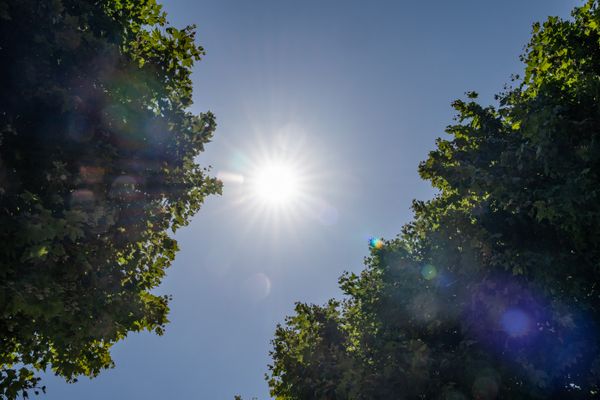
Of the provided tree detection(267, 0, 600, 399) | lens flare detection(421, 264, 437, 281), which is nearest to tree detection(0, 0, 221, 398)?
tree detection(267, 0, 600, 399)

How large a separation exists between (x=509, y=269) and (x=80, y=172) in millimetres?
11426

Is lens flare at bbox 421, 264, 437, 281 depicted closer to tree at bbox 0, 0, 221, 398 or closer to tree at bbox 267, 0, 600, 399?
tree at bbox 267, 0, 600, 399

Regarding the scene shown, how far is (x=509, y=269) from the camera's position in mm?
11305

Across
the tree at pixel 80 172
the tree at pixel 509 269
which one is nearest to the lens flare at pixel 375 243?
the tree at pixel 509 269

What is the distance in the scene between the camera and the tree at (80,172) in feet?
25.5

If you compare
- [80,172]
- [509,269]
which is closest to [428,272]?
[509,269]

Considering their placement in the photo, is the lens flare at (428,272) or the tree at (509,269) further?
the lens flare at (428,272)

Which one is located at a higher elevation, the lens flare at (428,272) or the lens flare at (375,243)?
the lens flare at (375,243)

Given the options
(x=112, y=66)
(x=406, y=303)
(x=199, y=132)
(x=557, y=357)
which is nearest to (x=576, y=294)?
(x=557, y=357)

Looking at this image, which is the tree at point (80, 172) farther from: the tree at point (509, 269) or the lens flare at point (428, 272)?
the lens flare at point (428, 272)

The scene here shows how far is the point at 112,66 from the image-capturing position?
910 cm

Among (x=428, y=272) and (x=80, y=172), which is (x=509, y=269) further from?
(x=80, y=172)

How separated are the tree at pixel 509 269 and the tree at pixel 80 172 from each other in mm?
6988

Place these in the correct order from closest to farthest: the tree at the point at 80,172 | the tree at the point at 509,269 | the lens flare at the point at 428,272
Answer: the tree at the point at 80,172, the tree at the point at 509,269, the lens flare at the point at 428,272
